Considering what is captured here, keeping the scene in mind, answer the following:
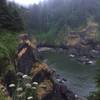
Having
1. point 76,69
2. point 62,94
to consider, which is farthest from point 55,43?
point 62,94

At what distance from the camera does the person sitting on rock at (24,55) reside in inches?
1772

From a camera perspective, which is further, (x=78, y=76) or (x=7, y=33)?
(x=78, y=76)

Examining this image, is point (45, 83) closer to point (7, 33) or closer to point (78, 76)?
point (7, 33)

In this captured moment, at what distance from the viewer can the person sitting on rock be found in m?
45.0

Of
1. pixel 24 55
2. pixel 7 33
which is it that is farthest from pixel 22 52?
pixel 7 33

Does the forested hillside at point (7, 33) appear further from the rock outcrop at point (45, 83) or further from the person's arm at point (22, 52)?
the rock outcrop at point (45, 83)

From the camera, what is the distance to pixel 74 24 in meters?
171

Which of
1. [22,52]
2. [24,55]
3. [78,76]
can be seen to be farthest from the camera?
[78,76]

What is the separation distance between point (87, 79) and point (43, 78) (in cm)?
3427

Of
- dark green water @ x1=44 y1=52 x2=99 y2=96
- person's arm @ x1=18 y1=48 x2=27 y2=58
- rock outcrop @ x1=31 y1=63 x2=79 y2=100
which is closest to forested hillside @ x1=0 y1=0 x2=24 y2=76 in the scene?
person's arm @ x1=18 y1=48 x2=27 y2=58

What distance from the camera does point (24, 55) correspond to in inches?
1869

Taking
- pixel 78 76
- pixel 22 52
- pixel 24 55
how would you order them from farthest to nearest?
1. pixel 78 76
2. pixel 24 55
3. pixel 22 52

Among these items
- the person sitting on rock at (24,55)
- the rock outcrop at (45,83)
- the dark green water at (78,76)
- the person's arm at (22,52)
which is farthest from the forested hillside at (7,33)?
the dark green water at (78,76)

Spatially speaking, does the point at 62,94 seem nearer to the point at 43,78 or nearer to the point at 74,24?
the point at 43,78
